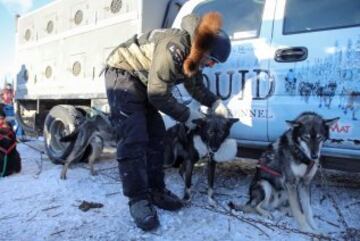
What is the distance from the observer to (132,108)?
129 inches

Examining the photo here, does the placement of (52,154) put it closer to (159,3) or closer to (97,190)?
(97,190)

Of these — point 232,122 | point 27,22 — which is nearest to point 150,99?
point 232,122

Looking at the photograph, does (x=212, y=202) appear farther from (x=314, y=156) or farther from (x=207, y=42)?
(x=207, y=42)

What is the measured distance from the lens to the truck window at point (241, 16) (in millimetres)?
3949

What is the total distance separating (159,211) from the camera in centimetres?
357

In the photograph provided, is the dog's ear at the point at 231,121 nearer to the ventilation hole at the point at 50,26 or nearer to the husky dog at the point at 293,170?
the husky dog at the point at 293,170

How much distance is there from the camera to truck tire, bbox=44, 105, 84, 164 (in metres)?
5.51

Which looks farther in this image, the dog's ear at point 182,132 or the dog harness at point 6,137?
the dog harness at point 6,137

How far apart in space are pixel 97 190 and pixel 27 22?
364 cm

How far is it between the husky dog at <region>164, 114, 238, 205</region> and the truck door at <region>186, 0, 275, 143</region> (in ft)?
0.97

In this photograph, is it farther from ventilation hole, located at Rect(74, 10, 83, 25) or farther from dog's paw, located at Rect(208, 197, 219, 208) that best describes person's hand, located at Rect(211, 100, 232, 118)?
ventilation hole, located at Rect(74, 10, 83, 25)

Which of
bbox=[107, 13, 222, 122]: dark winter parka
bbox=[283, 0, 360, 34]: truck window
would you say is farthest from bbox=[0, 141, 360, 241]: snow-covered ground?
bbox=[283, 0, 360, 34]: truck window

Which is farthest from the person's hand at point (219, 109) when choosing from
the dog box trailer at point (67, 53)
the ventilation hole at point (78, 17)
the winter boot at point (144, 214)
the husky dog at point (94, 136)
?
the ventilation hole at point (78, 17)

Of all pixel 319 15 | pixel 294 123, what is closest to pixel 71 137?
pixel 294 123
